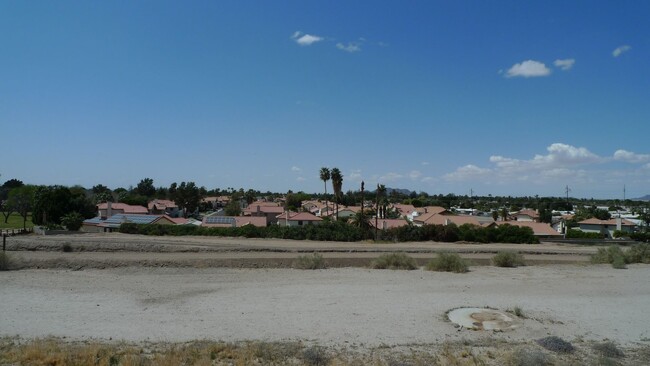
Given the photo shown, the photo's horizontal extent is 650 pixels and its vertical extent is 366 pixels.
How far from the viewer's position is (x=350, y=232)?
52531 mm

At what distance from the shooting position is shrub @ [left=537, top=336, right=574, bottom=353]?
12.5 meters

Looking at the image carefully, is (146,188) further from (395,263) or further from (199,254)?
(395,263)

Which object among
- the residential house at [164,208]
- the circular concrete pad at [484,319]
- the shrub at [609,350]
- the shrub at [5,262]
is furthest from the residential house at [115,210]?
the shrub at [609,350]

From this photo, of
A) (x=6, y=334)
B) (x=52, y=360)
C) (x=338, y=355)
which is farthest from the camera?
(x=6, y=334)

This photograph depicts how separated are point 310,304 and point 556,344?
346 inches

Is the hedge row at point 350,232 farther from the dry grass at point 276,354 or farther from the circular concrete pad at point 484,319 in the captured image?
the dry grass at point 276,354

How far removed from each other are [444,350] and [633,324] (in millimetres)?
8088

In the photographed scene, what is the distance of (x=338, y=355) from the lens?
1188cm

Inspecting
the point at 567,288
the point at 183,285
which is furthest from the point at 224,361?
the point at 567,288

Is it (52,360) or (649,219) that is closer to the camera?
(52,360)

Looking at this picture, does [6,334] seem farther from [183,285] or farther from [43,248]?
[43,248]

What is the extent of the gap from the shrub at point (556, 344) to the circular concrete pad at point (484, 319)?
1.56m

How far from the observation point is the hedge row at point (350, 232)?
172 ft

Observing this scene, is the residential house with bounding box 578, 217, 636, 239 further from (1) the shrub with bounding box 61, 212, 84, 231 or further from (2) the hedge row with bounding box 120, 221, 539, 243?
(1) the shrub with bounding box 61, 212, 84, 231
